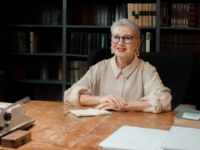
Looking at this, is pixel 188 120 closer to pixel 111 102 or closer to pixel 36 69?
pixel 111 102

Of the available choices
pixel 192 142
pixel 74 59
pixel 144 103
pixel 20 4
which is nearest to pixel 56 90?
pixel 74 59

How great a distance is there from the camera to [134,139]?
82cm

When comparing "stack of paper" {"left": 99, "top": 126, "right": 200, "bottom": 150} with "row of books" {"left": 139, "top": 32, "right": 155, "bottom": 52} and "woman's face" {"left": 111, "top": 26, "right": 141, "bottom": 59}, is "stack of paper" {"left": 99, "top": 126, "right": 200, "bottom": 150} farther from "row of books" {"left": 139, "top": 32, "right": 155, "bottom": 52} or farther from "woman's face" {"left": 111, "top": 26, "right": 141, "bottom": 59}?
"row of books" {"left": 139, "top": 32, "right": 155, "bottom": 52}

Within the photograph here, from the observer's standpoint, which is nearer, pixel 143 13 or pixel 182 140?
pixel 182 140

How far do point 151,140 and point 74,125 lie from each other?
1.14ft

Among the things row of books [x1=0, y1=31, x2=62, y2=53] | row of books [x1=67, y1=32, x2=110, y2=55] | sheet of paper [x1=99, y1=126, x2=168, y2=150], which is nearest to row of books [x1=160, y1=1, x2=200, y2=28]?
row of books [x1=67, y1=32, x2=110, y2=55]

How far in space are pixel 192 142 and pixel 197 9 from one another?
2.20 m

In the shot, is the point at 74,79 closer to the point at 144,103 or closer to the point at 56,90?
the point at 56,90

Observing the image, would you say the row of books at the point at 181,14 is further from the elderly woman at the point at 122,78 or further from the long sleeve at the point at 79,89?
the long sleeve at the point at 79,89

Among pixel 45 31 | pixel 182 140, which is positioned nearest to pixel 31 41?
pixel 45 31

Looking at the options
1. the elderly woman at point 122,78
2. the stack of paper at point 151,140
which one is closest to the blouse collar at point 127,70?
the elderly woman at point 122,78

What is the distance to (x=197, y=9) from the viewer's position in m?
2.61

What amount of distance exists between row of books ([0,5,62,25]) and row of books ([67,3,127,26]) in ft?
0.57

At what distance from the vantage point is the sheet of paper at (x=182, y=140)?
719 mm
